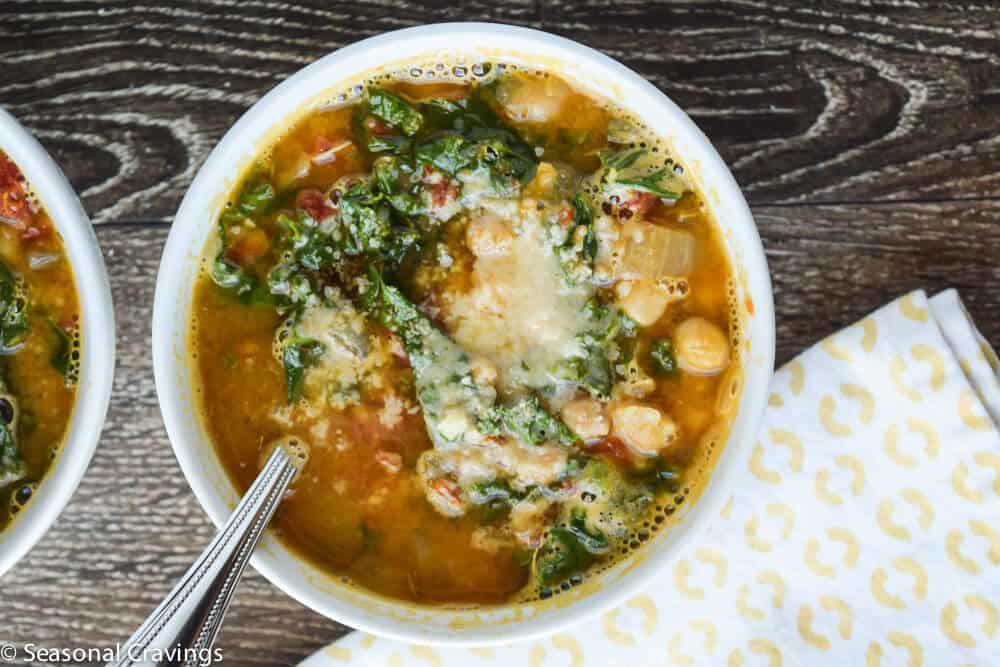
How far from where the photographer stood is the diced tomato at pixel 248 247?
100 inches

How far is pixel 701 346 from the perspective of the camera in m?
2.54

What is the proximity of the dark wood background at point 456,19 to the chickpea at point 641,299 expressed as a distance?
51cm

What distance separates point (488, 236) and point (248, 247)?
61 cm

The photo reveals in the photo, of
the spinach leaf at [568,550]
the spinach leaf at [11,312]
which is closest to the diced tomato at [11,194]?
the spinach leaf at [11,312]

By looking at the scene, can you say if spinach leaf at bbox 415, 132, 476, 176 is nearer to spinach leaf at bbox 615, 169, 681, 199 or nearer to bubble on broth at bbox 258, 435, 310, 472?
spinach leaf at bbox 615, 169, 681, 199

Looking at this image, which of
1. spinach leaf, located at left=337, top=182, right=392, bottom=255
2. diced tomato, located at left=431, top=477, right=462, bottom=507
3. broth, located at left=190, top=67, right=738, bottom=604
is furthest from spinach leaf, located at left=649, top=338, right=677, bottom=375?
spinach leaf, located at left=337, top=182, right=392, bottom=255

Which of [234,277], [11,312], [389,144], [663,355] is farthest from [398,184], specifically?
[11,312]

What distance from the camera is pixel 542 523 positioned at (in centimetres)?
262

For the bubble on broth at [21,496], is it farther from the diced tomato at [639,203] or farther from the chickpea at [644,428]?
the diced tomato at [639,203]

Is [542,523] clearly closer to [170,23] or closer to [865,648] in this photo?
[865,648]

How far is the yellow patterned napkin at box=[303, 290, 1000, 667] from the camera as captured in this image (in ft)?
9.30

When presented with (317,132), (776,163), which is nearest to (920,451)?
(776,163)

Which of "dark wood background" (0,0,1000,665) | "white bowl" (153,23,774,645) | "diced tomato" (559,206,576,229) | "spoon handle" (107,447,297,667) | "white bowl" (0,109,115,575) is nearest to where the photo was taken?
"spoon handle" (107,447,297,667)

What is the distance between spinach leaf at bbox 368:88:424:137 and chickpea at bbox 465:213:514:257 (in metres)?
0.29
